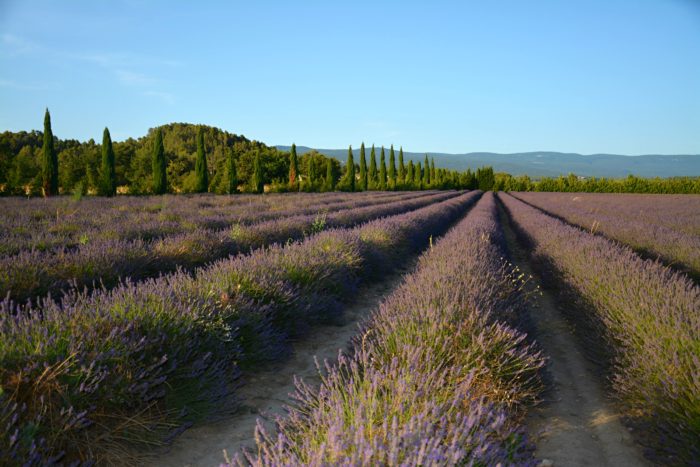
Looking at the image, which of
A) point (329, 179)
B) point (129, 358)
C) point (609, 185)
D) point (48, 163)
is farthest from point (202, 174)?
point (609, 185)

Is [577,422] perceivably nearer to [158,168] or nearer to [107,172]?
[107,172]

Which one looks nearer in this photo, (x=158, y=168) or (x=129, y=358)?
(x=129, y=358)

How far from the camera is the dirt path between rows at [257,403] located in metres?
2.18

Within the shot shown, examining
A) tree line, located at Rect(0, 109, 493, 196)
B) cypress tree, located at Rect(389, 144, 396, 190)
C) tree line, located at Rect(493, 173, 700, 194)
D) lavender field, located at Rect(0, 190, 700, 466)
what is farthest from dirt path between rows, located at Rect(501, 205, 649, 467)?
tree line, located at Rect(493, 173, 700, 194)

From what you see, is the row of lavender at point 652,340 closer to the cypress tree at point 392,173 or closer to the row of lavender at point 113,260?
the row of lavender at point 113,260

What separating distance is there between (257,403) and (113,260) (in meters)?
2.92

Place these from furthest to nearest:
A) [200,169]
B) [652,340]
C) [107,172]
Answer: [200,169]
[107,172]
[652,340]

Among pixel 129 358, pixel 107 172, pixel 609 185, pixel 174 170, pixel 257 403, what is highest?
pixel 174 170

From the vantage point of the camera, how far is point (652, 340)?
2578 millimetres

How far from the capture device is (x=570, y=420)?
266cm

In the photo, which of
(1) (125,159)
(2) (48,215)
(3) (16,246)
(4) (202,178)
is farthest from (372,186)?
(3) (16,246)

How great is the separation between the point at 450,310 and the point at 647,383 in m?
1.20

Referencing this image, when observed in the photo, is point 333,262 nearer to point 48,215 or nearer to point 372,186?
point 48,215

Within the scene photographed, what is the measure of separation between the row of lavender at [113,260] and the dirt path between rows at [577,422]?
10.1 feet
